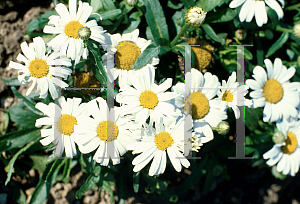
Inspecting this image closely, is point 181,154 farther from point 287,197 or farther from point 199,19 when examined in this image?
point 287,197

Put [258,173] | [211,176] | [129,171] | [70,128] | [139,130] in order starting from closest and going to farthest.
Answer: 1. [139,130]
2. [70,128]
3. [129,171]
4. [211,176]
5. [258,173]

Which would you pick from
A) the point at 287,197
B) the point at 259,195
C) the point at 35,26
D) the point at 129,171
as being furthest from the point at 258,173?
the point at 35,26

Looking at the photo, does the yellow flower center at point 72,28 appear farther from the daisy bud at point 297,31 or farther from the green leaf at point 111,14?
the daisy bud at point 297,31

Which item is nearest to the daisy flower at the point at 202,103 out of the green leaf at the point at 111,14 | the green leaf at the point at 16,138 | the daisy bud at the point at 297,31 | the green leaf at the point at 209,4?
the green leaf at the point at 209,4

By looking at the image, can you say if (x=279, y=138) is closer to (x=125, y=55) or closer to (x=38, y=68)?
(x=125, y=55)

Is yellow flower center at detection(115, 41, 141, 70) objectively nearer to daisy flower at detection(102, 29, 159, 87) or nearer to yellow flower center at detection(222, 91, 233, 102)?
daisy flower at detection(102, 29, 159, 87)

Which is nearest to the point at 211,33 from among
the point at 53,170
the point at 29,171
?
the point at 53,170

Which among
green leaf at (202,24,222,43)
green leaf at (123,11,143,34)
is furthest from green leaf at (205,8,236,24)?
green leaf at (123,11,143,34)
